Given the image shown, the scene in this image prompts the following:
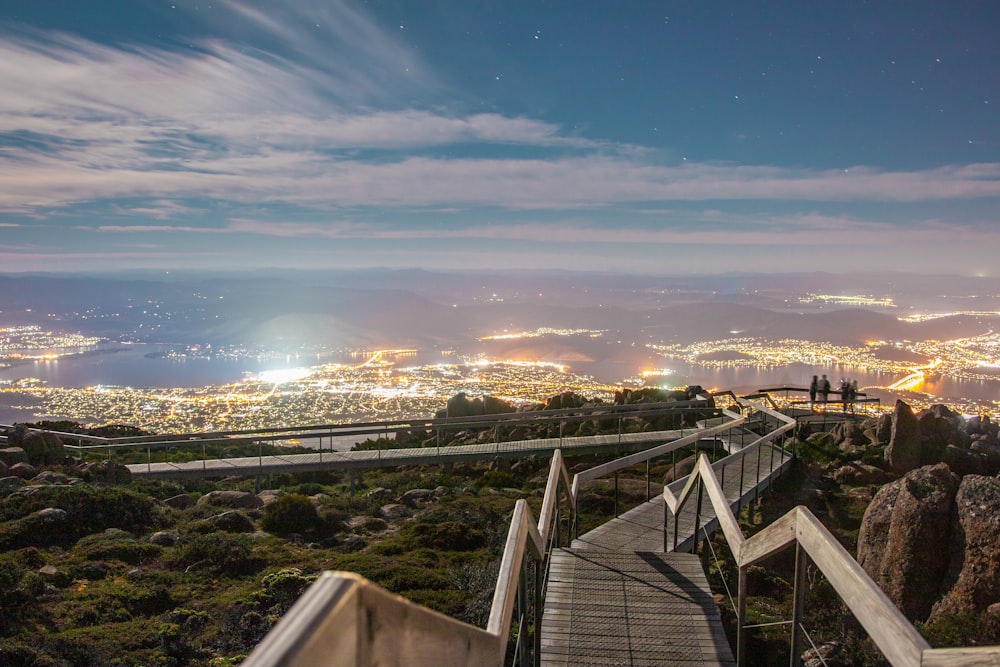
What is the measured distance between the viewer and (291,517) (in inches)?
435

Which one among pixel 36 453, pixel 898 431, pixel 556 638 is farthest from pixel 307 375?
pixel 556 638

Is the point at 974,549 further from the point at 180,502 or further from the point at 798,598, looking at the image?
the point at 180,502

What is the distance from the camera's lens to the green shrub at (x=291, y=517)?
35.6ft

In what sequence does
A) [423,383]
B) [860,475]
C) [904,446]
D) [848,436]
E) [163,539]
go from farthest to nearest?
[423,383] < [848,436] < [904,446] < [860,475] < [163,539]

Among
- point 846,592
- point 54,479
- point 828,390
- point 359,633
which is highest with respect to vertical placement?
point 359,633

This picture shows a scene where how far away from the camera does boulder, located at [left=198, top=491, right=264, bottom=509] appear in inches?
492

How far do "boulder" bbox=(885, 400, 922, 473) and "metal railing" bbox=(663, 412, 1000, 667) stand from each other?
12.1 metres

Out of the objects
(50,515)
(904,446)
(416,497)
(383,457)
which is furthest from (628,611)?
(904,446)

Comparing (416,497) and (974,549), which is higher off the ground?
(974,549)

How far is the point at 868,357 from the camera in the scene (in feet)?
310

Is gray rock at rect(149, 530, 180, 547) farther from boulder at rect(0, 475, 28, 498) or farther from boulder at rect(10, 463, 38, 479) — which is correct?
boulder at rect(10, 463, 38, 479)

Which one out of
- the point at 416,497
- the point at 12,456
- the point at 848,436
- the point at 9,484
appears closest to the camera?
the point at 9,484

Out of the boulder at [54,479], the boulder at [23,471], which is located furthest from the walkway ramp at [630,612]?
the boulder at [23,471]

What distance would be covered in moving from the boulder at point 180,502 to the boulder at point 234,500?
0.23 m
